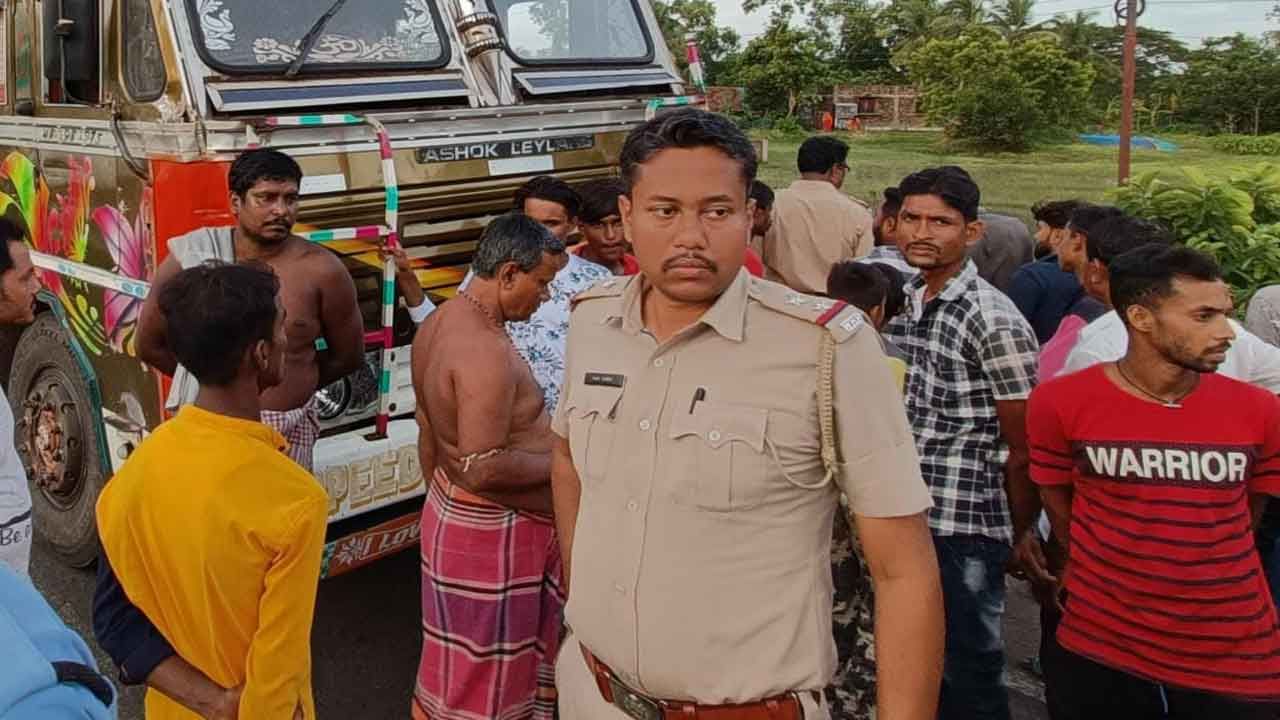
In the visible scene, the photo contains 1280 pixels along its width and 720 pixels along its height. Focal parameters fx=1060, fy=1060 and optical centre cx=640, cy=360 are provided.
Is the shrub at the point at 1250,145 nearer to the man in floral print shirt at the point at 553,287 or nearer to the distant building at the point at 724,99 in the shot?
the distant building at the point at 724,99

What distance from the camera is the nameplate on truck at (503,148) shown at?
3.93 metres

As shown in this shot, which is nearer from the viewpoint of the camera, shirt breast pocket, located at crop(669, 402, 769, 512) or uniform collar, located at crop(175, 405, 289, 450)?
shirt breast pocket, located at crop(669, 402, 769, 512)

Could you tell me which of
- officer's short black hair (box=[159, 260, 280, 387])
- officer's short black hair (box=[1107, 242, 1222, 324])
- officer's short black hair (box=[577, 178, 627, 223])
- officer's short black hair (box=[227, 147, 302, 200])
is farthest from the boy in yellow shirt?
officer's short black hair (box=[577, 178, 627, 223])

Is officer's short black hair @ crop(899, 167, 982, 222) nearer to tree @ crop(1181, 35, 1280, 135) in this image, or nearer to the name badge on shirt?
the name badge on shirt

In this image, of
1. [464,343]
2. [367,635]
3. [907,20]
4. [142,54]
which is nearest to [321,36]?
[142,54]

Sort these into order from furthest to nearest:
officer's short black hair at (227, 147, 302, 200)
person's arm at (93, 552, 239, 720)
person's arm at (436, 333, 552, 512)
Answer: officer's short black hair at (227, 147, 302, 200) < person's arm at (436, 333, 552, 512) < person's arm at (93, 552, 239, 720)

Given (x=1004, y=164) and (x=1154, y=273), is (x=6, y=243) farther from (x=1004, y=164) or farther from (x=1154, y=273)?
(x=1004, y=164)

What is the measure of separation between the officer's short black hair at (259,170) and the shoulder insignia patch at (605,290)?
5.45ft

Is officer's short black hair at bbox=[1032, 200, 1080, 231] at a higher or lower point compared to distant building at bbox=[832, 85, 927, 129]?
lower

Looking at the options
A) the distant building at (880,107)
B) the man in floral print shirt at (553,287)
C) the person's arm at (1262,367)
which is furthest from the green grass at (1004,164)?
the person's arm at (1262,367)

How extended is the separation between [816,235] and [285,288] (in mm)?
2800

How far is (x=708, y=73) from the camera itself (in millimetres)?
36781

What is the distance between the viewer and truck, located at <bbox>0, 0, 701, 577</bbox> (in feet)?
11.6

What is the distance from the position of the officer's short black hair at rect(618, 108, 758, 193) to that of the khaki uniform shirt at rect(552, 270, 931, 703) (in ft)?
0.64
